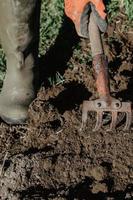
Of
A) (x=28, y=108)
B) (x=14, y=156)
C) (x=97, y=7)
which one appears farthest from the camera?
(x=28, y=108)

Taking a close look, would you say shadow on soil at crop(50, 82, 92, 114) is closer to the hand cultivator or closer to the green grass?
the green grass

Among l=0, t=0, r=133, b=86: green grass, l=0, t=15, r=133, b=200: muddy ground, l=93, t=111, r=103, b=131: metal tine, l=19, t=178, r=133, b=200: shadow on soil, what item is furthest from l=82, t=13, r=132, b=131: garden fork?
l=0, t=0, r=133, b=86: green grass

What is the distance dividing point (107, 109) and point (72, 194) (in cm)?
44

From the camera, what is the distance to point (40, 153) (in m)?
3.02

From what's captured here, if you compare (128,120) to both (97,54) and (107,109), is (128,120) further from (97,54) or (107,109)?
(97,54)

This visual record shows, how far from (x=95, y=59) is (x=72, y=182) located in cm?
61

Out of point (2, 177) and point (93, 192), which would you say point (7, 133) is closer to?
point (2, 177)

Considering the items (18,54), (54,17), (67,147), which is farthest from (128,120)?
(54,17)

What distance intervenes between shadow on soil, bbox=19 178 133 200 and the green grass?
3.06 feet

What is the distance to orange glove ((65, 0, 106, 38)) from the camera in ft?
9.29

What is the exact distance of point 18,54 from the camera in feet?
10.1

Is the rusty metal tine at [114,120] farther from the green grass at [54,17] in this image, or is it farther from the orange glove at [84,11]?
the green grass at [54,17]

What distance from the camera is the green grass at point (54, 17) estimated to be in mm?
3590

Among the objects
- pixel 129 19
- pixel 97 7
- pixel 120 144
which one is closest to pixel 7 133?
pixel 120 144
